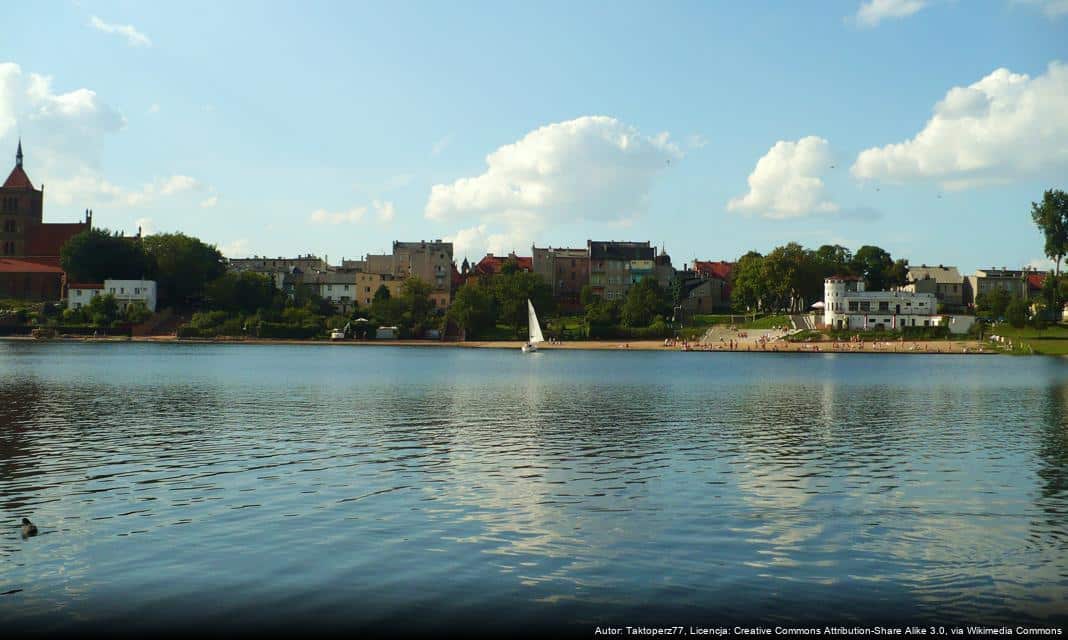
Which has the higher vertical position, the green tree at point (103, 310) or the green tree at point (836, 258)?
the green tree at point (836, 258)

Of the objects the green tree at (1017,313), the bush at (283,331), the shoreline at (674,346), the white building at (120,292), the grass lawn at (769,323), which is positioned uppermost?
the white building at (120,292)

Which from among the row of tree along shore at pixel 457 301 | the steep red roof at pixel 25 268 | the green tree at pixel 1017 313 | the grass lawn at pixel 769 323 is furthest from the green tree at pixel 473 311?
the steep red roof at pixel 25 268

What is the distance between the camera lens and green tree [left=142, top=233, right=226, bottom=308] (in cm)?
17862

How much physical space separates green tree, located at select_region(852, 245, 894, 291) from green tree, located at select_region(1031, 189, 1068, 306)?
2793 cm

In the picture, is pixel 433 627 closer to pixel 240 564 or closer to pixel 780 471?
pixel 240 564

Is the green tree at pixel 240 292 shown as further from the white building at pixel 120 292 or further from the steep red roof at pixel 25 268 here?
the steep red roof at pixel 25 268

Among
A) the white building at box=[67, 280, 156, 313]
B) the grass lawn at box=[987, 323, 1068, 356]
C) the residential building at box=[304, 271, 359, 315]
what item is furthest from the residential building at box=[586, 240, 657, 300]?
the white building at box=[67, 280, 156, 313]

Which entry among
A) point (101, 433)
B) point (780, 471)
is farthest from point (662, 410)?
point (101, 433)

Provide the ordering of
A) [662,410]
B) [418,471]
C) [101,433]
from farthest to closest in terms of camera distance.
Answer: [662,410] → [101,433] → [418,471]

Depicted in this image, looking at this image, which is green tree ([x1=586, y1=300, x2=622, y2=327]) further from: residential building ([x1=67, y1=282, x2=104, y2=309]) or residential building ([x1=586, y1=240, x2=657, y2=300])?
residential building ([x1=67, y1=282, x2=104, y2=309])

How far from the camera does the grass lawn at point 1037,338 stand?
415ft

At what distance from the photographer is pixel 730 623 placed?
1491 cm

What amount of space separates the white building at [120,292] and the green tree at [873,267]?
138 m

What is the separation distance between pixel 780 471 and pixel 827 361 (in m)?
88.7
